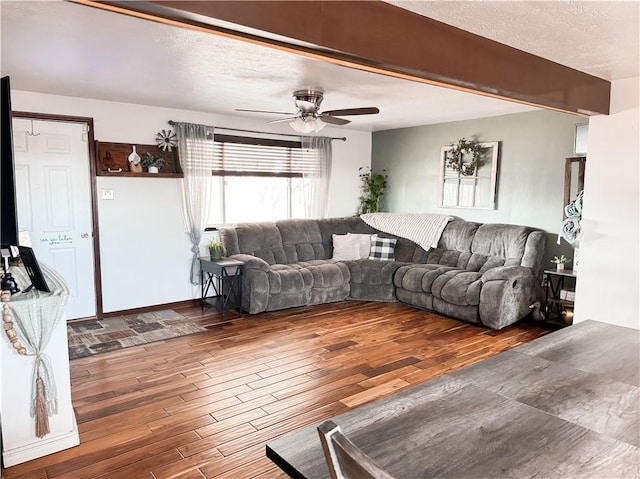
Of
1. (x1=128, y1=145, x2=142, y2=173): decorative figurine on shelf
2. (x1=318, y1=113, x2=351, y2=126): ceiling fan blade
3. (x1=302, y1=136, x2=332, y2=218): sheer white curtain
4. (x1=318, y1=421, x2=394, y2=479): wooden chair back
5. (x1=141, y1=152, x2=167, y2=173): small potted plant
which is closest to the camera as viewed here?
(x1=318, y1=421, x2=394, y2=479): wooden chair back

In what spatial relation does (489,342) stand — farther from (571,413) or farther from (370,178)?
(370,178)

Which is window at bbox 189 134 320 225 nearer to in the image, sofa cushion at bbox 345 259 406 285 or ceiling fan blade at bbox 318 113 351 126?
sofa cushion at bbox 345 259 406 285

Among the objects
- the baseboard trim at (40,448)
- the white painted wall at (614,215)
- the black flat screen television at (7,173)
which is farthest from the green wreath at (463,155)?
the baseboard trim at (40,448)

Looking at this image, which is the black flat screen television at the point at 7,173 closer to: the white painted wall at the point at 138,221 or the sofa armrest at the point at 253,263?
the white painted wall at the point at 138,221

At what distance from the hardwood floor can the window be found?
1493 mm

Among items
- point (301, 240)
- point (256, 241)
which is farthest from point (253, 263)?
point (301, 240)

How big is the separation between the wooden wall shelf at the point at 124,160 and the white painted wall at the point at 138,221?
0.26 ft

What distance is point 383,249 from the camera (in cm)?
592

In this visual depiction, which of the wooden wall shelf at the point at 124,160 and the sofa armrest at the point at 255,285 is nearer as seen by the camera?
the wooden wall shelf at the point at 124,160

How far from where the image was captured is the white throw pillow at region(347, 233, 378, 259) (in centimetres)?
602

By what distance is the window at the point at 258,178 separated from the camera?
5574 millimetres

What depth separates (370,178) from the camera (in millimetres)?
6836

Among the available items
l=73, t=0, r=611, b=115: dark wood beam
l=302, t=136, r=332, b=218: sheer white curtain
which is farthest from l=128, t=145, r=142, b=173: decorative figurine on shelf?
l=73, t=0, r=611, b=115: dark wood beam

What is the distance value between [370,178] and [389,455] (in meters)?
5.93
